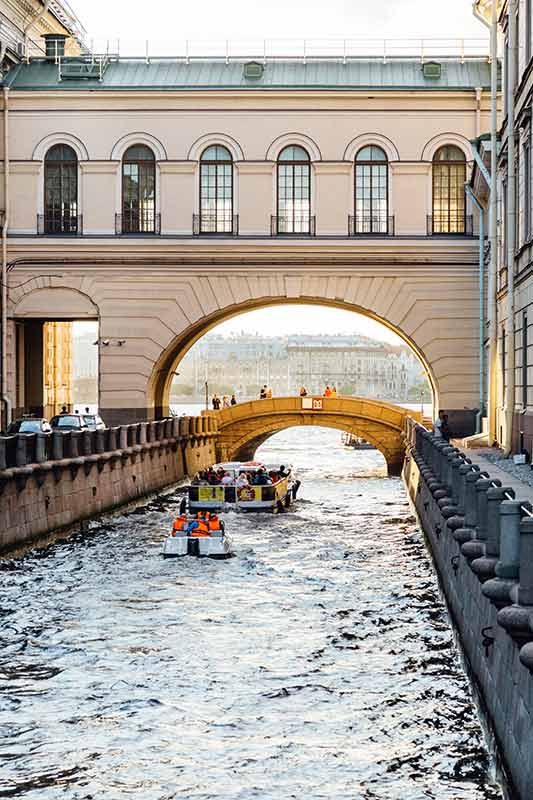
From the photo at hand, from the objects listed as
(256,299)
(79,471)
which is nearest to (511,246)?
(79,471)

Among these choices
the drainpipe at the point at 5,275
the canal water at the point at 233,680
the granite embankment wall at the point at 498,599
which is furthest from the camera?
the drainpipe at the point at 5,275

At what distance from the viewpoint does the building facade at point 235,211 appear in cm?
4506

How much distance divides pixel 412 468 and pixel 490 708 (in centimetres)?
2783

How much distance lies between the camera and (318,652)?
18781mm

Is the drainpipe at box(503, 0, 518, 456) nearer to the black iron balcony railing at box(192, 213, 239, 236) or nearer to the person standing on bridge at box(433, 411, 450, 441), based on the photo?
the person standing on bridge at box(433, 411, 450, 441)

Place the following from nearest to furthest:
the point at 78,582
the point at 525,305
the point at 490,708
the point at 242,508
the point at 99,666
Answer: the point at 490,708 < the point at 99,666 < the point at 78,582 < the point at 525,305 < the point at 242,508

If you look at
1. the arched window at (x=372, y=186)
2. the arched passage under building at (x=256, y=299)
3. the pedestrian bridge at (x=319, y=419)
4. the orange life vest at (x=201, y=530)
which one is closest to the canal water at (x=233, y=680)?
the orange life vest at (x=201, y=530)

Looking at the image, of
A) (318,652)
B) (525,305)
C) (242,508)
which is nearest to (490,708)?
(318,652)

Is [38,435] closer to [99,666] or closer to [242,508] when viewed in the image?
[242,508]

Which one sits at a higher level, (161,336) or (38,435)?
(161,336)

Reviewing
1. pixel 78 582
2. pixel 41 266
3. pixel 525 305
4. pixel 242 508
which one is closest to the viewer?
pixel 78 582

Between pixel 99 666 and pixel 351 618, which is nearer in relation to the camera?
pixel 99 666

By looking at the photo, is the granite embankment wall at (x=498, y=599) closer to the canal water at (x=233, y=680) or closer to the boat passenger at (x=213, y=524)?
the canal water at (x=233, y=680)

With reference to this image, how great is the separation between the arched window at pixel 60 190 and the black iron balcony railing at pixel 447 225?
503 inches
